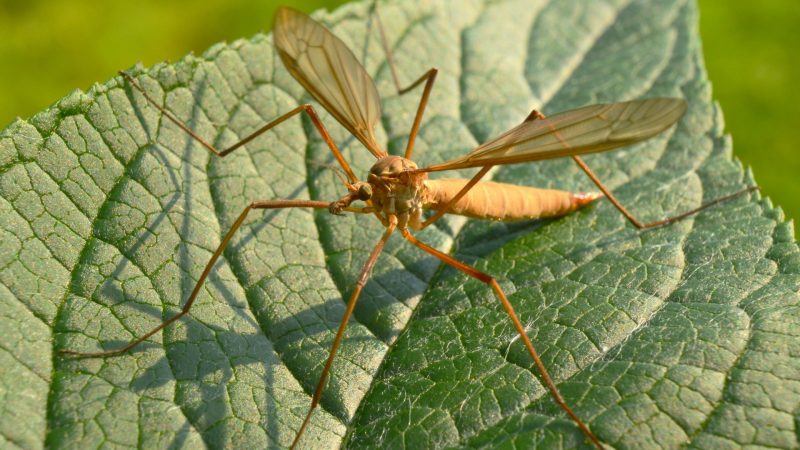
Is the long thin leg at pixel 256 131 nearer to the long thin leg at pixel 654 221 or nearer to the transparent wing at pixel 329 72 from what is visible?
the transparent wing at pixel 329 72

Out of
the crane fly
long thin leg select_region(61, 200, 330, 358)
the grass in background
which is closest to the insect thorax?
the crane fly

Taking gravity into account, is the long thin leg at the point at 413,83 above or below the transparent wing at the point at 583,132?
above

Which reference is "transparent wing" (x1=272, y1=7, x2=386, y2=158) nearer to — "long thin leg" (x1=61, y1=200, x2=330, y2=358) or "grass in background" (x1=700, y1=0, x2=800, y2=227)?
"long thin leg" (x1=61, y1=200, x2=330, y2=358)

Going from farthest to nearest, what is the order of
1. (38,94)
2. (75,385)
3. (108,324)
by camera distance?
(38,94)
(108,324)
(75,385)

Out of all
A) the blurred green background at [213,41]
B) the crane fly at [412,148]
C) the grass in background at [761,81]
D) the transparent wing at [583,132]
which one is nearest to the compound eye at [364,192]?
the crane fly at [412,148]

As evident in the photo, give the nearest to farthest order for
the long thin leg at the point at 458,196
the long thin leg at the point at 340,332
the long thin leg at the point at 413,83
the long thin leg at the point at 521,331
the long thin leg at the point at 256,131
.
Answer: the long thin leg at the point at 521,331 < the long thin leg at the point at 340,332 < the long thin leg at the point at 256,131 < the long thin leg at the point at 458,196 < the long thin leg at the point at 413,83

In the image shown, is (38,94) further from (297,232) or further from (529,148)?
(529,148)

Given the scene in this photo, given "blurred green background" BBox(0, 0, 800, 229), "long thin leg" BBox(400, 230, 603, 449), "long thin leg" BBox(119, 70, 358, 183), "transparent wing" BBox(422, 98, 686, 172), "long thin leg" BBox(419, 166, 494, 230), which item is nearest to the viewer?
"long thin leg" BBox(400, 230, 603, 449)

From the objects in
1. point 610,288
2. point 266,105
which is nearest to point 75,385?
point 266,105
